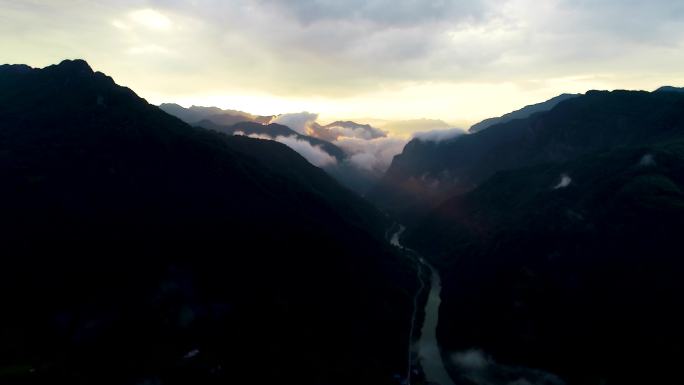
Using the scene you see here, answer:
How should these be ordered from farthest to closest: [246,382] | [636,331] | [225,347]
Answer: [636,331] < [225,347] < [246,382]

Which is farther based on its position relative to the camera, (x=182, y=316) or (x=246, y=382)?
(x=182, y=316)

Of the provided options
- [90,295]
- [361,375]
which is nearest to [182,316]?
[90,295]

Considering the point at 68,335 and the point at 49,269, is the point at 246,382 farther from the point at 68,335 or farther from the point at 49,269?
the point at 49,269

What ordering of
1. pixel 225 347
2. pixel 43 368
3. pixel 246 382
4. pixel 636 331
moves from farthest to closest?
pixel 636 331, pixel 225 347, pixel 246 382, pixel 43 368

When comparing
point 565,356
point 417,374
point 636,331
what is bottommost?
point 417,374

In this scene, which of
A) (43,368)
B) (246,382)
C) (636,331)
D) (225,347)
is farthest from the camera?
(636,331)

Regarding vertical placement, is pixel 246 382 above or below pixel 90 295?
below

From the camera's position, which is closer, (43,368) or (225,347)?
(43,368)

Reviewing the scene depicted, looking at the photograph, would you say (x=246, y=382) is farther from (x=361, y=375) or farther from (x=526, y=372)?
(x=526, y=372)

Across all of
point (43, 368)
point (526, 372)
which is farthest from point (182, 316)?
point (526, 372)
